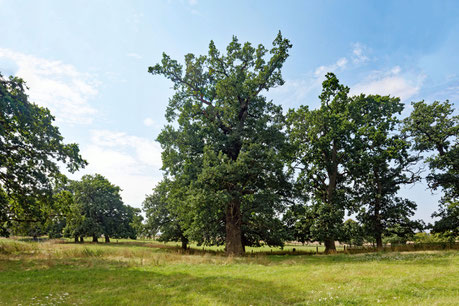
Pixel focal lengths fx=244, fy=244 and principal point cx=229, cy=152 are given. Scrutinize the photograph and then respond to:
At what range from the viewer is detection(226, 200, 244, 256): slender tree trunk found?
24.5m

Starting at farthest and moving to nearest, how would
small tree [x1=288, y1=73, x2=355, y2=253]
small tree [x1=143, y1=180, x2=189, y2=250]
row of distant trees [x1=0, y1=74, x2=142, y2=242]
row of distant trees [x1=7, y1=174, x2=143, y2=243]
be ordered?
row of distant trees [x1=7, y1=174, x2=143, y2=243] → small tree [x1=143, y1=180, x2=189, y2=250] → small tree [x1=288, y1=73, x2=355, y2=253] → row of distant trees [x1=0, y1=74, x2=142, y2=242]

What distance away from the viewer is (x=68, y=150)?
789 inches

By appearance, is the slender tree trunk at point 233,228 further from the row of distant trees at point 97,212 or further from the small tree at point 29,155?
the row of distant trees at point 97,212

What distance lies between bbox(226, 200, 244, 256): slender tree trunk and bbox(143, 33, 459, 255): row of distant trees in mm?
101

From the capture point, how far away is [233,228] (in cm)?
2505

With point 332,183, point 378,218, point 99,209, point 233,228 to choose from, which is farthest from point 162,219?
point 378,218

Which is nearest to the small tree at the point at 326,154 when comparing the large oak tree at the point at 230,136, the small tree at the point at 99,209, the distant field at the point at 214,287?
the large oak tree at the point at 230,136

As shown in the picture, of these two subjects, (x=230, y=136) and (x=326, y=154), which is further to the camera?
(x=326, y=154)

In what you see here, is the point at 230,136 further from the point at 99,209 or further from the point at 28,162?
the point at 99,209

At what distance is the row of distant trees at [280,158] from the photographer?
23.6 m

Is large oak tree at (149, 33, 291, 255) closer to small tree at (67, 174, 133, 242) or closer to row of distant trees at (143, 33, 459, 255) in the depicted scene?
row of distant trees at (143, 33, 459, 255)

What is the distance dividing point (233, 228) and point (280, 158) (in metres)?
8.63

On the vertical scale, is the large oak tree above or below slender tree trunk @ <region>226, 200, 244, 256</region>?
above

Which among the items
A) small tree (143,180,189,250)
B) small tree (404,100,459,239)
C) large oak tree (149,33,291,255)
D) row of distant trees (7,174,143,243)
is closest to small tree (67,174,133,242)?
row of distant trees (7,174,143,243)
